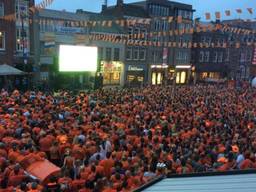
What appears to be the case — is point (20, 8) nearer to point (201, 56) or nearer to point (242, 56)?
point (201, 56)

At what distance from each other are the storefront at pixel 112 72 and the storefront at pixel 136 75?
1408mm

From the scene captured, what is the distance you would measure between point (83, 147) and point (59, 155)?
0.99m

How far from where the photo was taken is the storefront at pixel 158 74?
54.2m

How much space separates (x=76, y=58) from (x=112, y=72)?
12114mm

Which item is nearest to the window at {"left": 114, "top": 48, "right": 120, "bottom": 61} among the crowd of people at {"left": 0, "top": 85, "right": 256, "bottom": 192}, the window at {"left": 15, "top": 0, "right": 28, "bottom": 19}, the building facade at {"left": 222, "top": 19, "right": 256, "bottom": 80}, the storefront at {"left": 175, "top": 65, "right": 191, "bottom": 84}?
the storefront at {"left": 175, "top": 65, "right": 191, "bottom": 84}

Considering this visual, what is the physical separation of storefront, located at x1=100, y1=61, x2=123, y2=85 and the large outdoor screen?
26.5 feet

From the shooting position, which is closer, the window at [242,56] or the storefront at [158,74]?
the storefront at [158,74]

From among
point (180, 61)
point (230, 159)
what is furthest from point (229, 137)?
point (180, 61)

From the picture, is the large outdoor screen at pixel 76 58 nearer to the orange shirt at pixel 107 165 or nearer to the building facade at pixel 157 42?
the building facade at pixel 157 42

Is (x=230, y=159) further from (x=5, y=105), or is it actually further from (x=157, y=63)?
(x=157, y=63)

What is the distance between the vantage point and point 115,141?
47.1 ft

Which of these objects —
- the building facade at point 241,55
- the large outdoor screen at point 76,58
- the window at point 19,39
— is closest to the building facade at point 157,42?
the building facade at point 241,55

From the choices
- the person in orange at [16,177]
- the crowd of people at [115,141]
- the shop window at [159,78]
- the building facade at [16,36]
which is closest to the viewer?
the person in orange at [16,177]

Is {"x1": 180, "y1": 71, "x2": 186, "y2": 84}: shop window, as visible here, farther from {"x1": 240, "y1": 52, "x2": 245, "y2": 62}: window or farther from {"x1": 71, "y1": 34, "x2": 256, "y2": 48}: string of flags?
{"x1": 240, "y1": 52, "x2": 245, "y2": 62}: window
